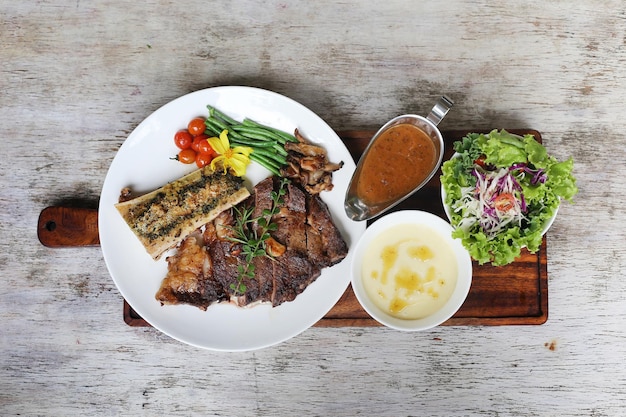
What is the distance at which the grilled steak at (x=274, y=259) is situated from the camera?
10.6 ft

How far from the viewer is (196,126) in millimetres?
3369

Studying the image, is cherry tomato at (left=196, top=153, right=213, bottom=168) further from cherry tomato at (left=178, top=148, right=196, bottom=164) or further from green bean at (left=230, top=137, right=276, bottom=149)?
green bean at (left=230, top=137, right=276, bottom=149)

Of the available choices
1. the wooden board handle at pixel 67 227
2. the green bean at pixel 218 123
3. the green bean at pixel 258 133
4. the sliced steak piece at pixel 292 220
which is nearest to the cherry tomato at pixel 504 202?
the sliced steak piece at pixel 292 220

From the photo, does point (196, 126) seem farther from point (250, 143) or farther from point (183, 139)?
point (250, 143)

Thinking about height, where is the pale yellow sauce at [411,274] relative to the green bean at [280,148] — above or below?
below

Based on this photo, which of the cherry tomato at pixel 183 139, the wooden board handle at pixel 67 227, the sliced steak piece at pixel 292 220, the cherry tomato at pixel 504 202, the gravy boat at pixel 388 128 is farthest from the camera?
the wooden board handle at pixel 67 227

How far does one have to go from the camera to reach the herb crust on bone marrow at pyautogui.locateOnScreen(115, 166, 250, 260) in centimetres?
328

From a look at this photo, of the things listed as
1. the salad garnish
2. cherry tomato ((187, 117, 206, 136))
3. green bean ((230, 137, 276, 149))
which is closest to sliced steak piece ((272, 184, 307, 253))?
green bean ((230, 137, 276, 149))

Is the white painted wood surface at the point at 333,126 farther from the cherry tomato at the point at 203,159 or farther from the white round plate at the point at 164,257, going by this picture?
the cherry tomato at the point at 203,159

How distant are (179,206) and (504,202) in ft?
6.13

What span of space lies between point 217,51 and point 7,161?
159cm

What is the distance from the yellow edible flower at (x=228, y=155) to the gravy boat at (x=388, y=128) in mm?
672

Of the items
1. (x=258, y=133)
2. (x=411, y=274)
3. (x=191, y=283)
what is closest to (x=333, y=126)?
(x=258, y=133)

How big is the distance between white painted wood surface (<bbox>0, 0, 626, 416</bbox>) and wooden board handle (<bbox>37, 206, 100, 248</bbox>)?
0.17 metres
